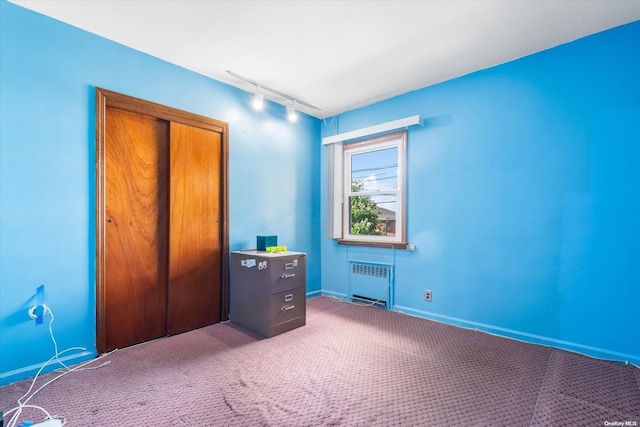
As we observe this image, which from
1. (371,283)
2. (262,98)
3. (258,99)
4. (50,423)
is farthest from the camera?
(371,283)

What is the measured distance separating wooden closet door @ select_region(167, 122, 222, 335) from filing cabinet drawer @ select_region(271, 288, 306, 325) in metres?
0.74

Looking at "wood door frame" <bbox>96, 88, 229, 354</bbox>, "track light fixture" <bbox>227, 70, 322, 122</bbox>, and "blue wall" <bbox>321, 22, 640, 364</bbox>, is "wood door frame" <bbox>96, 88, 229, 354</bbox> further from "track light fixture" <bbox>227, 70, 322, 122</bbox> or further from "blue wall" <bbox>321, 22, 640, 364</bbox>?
"blue wall" <bbox>321, 22, 640, 364</bbox>

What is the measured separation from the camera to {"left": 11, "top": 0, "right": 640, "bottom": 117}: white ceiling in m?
1.99

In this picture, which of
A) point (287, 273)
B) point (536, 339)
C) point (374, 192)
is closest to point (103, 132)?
point (287, 273)

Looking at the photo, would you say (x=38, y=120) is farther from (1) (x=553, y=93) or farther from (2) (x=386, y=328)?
(1) (x=553, y=93)

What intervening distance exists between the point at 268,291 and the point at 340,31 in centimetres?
221

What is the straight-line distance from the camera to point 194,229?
2879mm

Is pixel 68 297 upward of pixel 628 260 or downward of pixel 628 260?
downward

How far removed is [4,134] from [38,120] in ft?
0.68

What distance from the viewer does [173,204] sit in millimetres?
2730

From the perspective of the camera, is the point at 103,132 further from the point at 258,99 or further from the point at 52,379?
the point at 52,379

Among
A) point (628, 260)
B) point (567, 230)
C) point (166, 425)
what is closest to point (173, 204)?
point (166, 425)

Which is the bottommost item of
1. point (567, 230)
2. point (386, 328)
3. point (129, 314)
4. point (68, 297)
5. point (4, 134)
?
point (386, 328)

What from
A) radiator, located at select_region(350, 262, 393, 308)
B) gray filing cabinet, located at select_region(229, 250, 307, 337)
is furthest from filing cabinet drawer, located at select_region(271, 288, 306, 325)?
radiator, located at select_region(350, 262, 393, 308)
